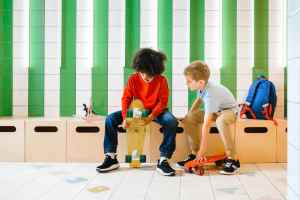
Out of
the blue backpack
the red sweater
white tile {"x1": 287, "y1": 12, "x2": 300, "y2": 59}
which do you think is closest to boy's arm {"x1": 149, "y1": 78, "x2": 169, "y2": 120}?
the red sweater

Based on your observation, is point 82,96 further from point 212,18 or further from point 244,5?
point 244,5

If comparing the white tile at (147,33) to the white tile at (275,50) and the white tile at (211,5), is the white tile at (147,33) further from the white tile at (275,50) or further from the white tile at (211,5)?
the white tile at (275,50)

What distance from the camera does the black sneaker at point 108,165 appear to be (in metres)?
2.73

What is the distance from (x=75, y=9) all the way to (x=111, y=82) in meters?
0.78

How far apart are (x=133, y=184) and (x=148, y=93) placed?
795 mm

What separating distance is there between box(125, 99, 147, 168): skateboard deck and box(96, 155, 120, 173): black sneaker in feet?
0.50

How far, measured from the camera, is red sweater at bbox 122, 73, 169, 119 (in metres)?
2.90

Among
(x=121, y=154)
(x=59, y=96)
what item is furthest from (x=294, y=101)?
(x=59, y=96)

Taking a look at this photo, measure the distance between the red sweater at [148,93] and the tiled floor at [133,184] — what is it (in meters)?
0.48

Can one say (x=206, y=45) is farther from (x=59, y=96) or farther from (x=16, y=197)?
(x=16, y=197)

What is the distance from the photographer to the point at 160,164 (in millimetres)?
2729

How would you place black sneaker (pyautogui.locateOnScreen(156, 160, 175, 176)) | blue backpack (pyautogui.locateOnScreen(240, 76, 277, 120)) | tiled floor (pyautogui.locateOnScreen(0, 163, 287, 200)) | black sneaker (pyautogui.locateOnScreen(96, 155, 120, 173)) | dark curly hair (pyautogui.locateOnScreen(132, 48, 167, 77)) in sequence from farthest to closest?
blue backpack (pyautogui.locateOnScreen(240, 76, 277, 120))
dark curly hair (pyautogui.locateOnScreen(132, 48, 167, 77))
black sneaker (pyautogui.locateOnScreen(96, 155, 120, 173))
black sneaker (pyautogui.locateOnScreen(156, 160, 175, 176))
tiled floor (pyautogui.locateOnScreen(0, 163, 287, 200))

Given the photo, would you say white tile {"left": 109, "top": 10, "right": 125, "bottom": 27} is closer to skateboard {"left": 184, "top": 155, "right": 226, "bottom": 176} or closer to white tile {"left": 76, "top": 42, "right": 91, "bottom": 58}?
white tile {"left": 76, "top": 42, "right": 91, "bottom": 58}

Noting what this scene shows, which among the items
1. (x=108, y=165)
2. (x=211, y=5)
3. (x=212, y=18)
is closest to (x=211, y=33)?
(x=212, y=18)
